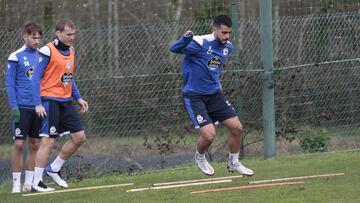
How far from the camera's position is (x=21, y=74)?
396 inches

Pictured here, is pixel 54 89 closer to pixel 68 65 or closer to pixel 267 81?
→ pixel 68 65

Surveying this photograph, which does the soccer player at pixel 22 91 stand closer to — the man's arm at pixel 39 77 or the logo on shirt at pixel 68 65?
the man's arm at pixel 39 77

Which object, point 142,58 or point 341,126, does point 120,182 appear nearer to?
point 142,58

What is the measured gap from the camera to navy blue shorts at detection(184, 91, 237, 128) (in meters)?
9.85

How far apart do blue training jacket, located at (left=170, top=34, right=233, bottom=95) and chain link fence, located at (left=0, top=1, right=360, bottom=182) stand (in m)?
2.03

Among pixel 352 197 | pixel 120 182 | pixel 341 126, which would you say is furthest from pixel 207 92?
pixel 341 126

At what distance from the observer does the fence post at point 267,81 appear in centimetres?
1234

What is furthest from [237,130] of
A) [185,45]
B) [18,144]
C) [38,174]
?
[18,144]

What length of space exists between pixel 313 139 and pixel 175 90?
Result: 7.59 ft

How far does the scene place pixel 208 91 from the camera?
9961 mm

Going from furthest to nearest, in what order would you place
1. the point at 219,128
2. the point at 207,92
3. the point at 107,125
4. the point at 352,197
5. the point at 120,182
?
the point at 219,128 < the point at 107,125 < the point at 120,182 < the point at 207,92 < the point at 352,197

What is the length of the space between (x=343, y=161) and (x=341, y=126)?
82.9 inches

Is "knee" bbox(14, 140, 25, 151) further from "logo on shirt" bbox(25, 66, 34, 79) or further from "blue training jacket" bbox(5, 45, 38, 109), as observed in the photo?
"logo on shirt" bbox(25, 66, 34, 79)

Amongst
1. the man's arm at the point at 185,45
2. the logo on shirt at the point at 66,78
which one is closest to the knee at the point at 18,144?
the logo on shirt at the point at 66,78
